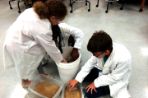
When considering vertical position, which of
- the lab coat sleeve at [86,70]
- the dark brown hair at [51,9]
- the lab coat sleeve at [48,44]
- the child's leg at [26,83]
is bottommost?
the child's leg at [26,83]

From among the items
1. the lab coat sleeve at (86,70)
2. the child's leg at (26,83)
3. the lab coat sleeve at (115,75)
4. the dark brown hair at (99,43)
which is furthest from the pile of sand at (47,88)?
the dark brown hair at (99,43)

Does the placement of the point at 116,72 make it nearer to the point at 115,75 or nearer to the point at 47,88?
the point at 115,75

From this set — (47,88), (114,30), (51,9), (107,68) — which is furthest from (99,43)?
(114,30)

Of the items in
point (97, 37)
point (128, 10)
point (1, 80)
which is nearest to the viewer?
point (97, 37)

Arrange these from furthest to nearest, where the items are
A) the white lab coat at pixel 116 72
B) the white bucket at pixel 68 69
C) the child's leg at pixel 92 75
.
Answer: the child's leg at pixel 92 75, the white bucket at pixel 68 69, the white lab coat at pixel 116 72

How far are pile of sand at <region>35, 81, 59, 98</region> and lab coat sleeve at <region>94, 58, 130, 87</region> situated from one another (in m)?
0.40

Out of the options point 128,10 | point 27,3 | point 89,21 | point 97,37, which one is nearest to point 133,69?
point 97,37

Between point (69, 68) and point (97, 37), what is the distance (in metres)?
0.47

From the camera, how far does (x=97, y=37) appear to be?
1.76 m

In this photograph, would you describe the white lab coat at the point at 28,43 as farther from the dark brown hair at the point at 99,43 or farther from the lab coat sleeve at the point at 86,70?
the dark brown hair at the point at 99,43

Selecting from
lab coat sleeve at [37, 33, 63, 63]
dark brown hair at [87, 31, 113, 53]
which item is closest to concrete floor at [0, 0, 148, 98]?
lab coat sleeve at [37, 33, 63, 63]

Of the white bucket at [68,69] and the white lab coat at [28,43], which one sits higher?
the white lab coat at [28,43]

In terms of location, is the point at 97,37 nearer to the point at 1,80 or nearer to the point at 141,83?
the point at 141,83

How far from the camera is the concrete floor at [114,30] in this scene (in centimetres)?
226
